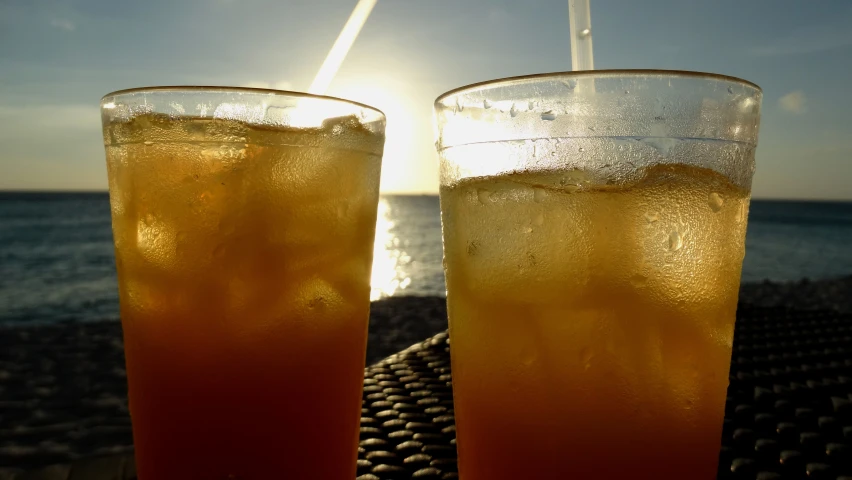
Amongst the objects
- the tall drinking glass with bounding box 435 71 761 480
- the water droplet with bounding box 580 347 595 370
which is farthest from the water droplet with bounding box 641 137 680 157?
the water droplet with bounding box 580 347 595 370

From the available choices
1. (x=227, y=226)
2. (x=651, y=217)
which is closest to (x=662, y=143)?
(x=651, y=217)

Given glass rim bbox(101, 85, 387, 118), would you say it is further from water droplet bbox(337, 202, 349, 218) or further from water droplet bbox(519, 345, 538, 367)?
water droplet bbox(519, 345, 538, 367)

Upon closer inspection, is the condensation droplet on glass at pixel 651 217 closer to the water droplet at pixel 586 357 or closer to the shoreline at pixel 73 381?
the water droplet at pixel 586 357

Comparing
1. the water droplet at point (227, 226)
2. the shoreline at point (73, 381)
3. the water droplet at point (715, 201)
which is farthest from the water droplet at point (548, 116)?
the shoreline at point (73, 381)

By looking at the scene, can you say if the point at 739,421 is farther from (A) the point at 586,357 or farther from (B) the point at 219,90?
(B) the point at 219,90

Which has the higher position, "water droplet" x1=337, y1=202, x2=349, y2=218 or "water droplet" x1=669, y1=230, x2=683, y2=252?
"water droplet" x1=337, y1=202, x2=349, y2=218

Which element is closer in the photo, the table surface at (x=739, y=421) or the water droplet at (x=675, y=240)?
the water droplet at (x=675, y=240)

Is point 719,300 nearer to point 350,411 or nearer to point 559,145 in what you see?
point 559,145
